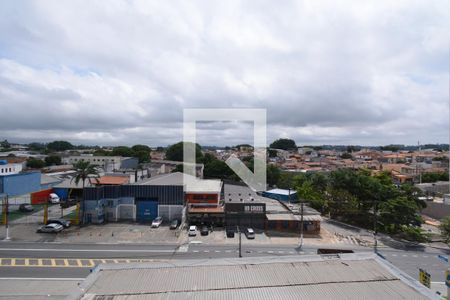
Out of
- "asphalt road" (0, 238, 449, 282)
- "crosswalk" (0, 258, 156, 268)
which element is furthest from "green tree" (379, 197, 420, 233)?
"crosswalk" (0, 258, 156, 268)

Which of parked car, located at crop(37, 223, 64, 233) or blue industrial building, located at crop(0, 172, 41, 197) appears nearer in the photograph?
parked car, located at crop(37, 223, 64, 233)

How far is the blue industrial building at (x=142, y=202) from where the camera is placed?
110ft

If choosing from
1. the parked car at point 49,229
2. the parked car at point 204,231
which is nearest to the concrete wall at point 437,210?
the parked car at point 204,231

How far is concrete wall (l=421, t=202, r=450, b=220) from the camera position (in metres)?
41.3

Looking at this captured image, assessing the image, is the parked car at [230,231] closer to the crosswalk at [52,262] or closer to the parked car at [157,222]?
the parked car at [157,222]

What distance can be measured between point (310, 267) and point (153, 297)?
6.37 meters

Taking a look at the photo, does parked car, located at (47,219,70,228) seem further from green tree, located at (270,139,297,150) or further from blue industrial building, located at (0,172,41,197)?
green tree, located at (270,139,297,150)

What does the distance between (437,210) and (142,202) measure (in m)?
40.0

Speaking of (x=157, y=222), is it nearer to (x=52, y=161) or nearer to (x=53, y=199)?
(x=53, y=199)

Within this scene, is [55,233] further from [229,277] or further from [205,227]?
[229,277]

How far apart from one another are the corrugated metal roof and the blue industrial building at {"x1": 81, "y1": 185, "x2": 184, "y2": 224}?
2088 cm

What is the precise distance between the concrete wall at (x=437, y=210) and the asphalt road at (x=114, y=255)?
1795cm

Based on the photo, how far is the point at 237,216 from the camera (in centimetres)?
3225

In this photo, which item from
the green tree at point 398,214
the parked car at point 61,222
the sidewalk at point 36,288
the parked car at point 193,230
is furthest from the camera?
the green tree at point 398,214
